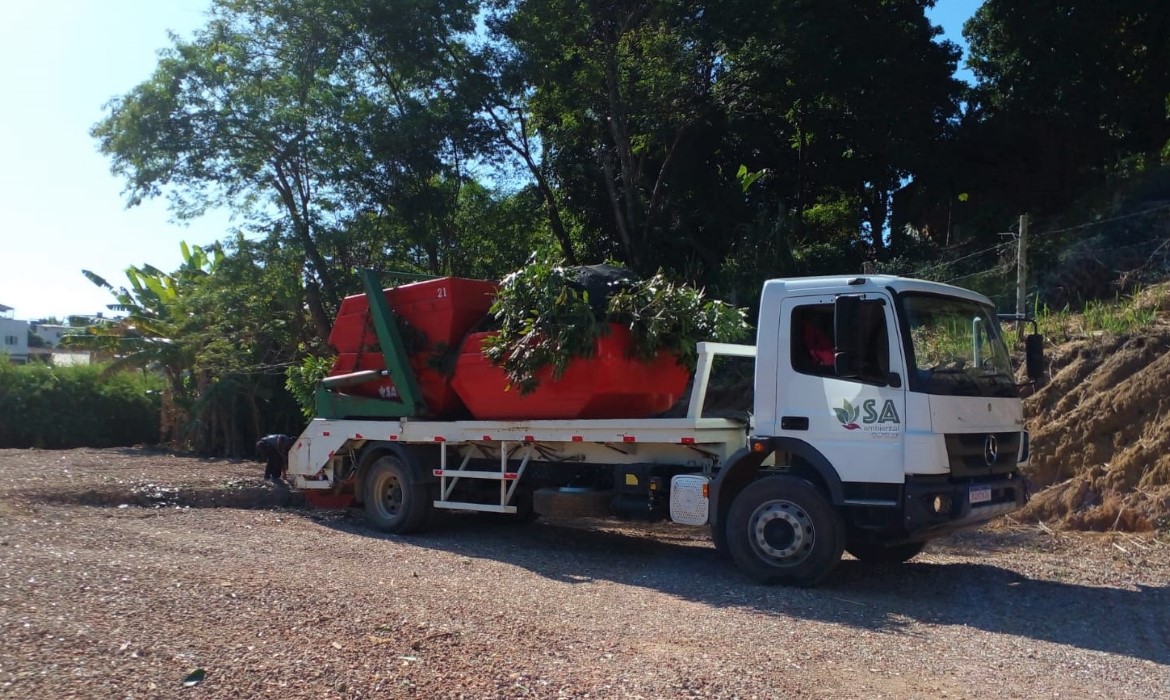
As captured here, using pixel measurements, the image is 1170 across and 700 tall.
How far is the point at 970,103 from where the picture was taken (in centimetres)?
2453

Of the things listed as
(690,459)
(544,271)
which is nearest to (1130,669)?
(690,459)

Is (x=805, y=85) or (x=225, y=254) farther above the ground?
(x=805, y=85)

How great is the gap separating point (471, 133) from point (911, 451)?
13514mm

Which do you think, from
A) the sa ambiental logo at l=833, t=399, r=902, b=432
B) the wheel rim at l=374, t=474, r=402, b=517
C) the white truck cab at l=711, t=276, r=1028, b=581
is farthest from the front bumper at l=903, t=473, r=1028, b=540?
the wheel rim at l=374, t=474, r=402, b=517

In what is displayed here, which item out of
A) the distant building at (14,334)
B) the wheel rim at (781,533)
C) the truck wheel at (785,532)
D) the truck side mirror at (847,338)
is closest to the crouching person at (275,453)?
the truck wheel at (785,532)

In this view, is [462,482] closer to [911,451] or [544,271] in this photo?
[544,271]

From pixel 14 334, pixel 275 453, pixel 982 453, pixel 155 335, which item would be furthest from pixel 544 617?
pixel 14 334

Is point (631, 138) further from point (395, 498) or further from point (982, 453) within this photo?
point (982, 453)

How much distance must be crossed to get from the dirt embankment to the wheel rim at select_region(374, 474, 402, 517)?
740 centimetres

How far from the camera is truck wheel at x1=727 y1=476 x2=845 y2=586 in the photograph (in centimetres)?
811

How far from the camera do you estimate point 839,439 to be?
813cm

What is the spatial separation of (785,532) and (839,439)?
926 millimetres

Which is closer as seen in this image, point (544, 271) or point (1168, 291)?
point (544, 271)

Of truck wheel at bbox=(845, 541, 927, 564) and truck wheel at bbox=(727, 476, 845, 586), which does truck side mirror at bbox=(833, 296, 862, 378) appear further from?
truck wheel at bbox=(845, 541, 927, 564)
